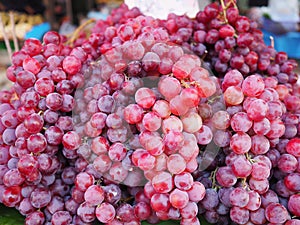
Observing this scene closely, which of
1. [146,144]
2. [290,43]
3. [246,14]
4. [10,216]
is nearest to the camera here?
[146,144]

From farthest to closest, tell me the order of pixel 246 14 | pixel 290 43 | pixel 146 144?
pixel 246 14 → pixel 290 43 → pixel 146 144

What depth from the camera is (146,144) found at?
24.8 inches

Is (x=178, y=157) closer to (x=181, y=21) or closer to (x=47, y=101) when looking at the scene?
(x=47, y=101)

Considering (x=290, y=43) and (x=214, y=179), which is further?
(x=290, y=43)

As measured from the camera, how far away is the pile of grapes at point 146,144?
0.65 meters

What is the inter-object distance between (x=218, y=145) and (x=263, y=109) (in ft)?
0.37

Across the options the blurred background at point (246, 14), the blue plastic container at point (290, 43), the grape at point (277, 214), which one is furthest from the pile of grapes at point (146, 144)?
the blue plastic container at point (290, 43)

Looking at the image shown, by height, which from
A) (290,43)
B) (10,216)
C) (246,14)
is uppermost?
(10,216)

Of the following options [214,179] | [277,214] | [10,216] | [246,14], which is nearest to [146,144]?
[214,179]

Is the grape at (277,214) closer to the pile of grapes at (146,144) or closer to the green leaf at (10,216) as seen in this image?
the pile of grapes at (146,144)

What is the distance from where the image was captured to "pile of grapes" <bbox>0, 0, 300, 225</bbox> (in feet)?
2.13

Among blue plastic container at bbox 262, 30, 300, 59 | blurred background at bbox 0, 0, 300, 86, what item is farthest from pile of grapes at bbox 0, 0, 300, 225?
blue plastic container at bbox 262, 30, 300, 59

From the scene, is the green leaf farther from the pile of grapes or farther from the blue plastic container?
the blue plastic container

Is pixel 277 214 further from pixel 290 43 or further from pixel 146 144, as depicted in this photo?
pixel 290 43
